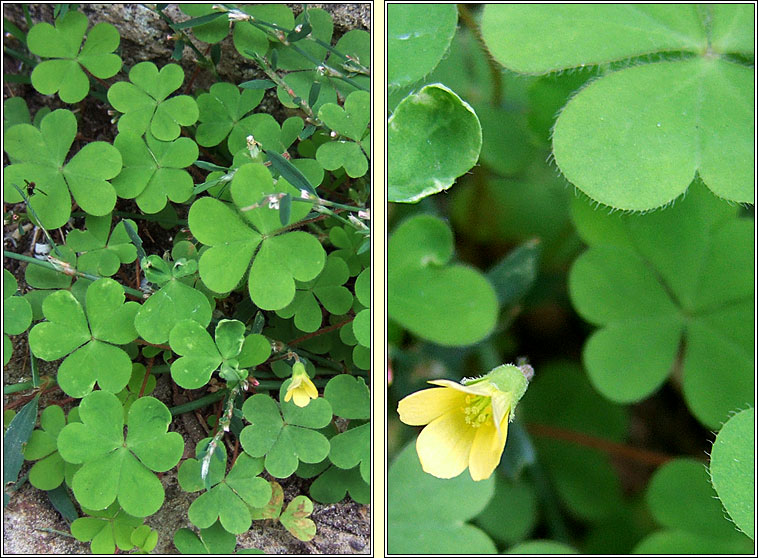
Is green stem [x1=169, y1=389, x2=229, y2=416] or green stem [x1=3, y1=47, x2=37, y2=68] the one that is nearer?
green stem [x1=169, y1=389, x2=229, y2=416]

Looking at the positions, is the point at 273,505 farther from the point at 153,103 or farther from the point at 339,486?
the point at 153,103

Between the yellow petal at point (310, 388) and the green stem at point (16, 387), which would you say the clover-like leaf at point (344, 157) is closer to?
the yellow petal at point (310, 388)

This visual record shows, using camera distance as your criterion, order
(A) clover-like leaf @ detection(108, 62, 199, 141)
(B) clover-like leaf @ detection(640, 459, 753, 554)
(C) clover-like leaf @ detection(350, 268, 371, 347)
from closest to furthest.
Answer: (C) clover-like leaf @ detection(350, 268, 371, 347) → (A) clover-like leaf @ detection(108, 62, 199, 141) → (B) clover-like leaf @ detection(640, 459, 753, 554)

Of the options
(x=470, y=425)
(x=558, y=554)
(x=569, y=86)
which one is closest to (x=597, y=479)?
(x=558, y=554)

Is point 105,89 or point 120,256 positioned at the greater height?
point 105,89

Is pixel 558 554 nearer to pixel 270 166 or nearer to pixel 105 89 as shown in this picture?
pixel 270 166

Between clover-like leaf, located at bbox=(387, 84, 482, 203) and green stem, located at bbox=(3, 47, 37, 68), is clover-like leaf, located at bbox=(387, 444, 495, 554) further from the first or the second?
green stem, located at bbox=(3, 47, 37, 68)

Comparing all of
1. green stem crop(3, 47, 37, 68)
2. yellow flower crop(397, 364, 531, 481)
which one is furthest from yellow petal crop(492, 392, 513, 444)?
green stem crop(3, 47, 37, 68)
